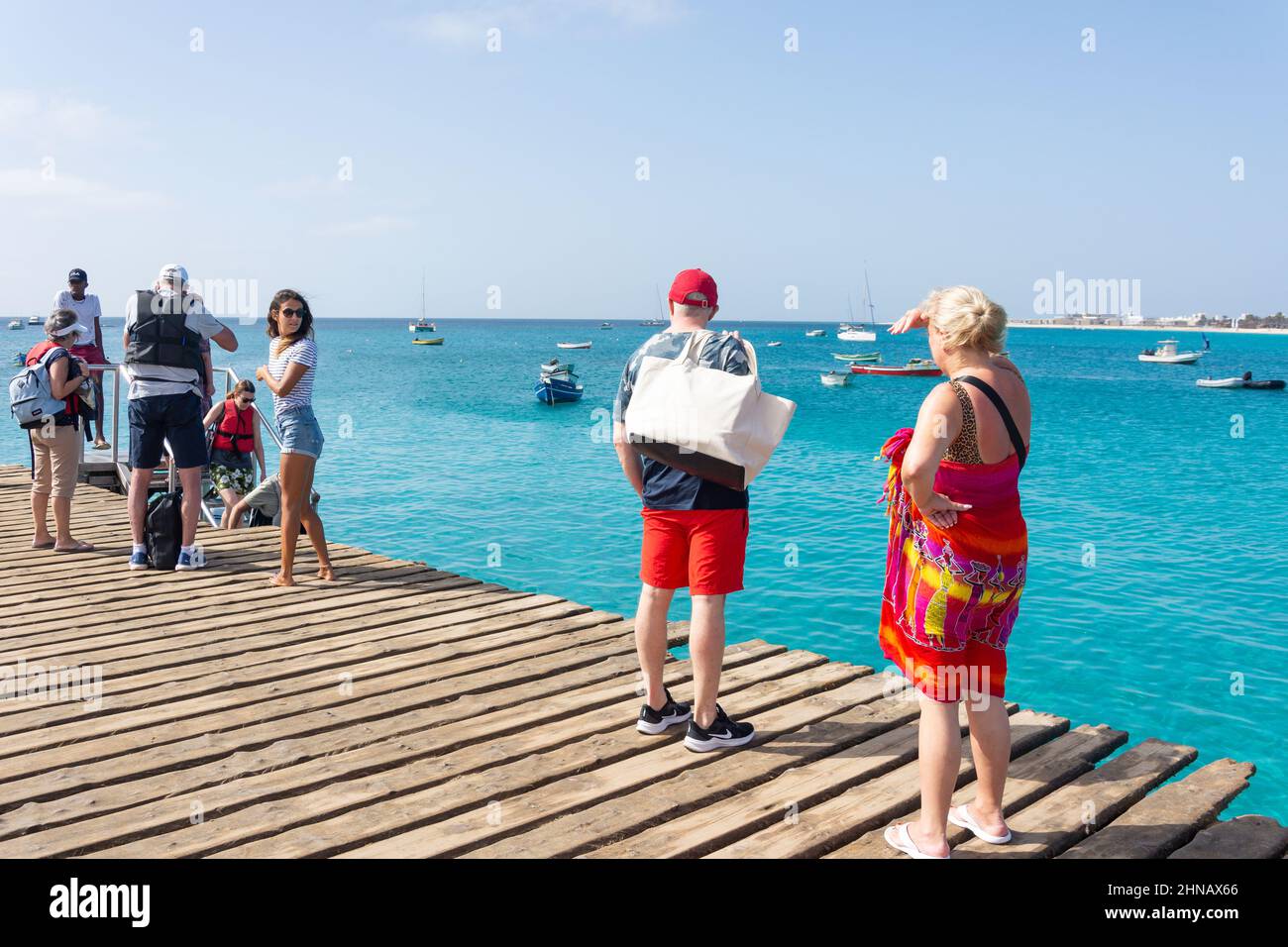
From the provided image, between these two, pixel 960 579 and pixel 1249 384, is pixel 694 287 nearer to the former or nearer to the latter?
pixel 960 579

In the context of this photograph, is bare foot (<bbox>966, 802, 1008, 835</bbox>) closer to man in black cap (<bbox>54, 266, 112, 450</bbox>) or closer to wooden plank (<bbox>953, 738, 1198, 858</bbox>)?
wooden plank (<bbox>953, 738, 1198, 858</bbox>)

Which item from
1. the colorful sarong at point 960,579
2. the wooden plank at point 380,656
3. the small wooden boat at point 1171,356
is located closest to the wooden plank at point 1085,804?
the colorful sarong at point 960,579

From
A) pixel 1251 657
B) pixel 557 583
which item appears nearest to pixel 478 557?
pixel 557 583

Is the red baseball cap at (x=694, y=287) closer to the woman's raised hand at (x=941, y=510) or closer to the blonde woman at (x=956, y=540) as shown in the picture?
the blonde woman at (x=956, y=540)

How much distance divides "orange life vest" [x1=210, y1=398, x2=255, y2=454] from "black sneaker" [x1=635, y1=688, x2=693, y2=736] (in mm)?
7060

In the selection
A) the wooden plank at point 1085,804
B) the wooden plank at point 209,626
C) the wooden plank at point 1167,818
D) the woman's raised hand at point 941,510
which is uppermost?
the woman's raised hand at point 941,510

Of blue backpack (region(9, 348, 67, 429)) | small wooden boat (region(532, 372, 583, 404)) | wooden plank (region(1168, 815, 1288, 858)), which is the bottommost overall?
wooden plank (region(1168, 815, 1288, 858))

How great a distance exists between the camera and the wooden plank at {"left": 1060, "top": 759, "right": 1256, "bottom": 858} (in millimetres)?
3129

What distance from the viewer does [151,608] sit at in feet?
19.3

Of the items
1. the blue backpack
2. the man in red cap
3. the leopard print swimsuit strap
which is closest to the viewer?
the leopard print swimsuit strap

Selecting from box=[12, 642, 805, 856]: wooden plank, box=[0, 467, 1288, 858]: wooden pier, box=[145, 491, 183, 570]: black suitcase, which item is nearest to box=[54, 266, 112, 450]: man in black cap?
box=[145, 491, 183, 570]: black suitcase

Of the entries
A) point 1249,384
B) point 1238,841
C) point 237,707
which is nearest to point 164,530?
point 237,707

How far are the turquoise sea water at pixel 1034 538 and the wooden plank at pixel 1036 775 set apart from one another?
493 centimetres

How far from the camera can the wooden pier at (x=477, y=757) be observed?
3.15 metres
